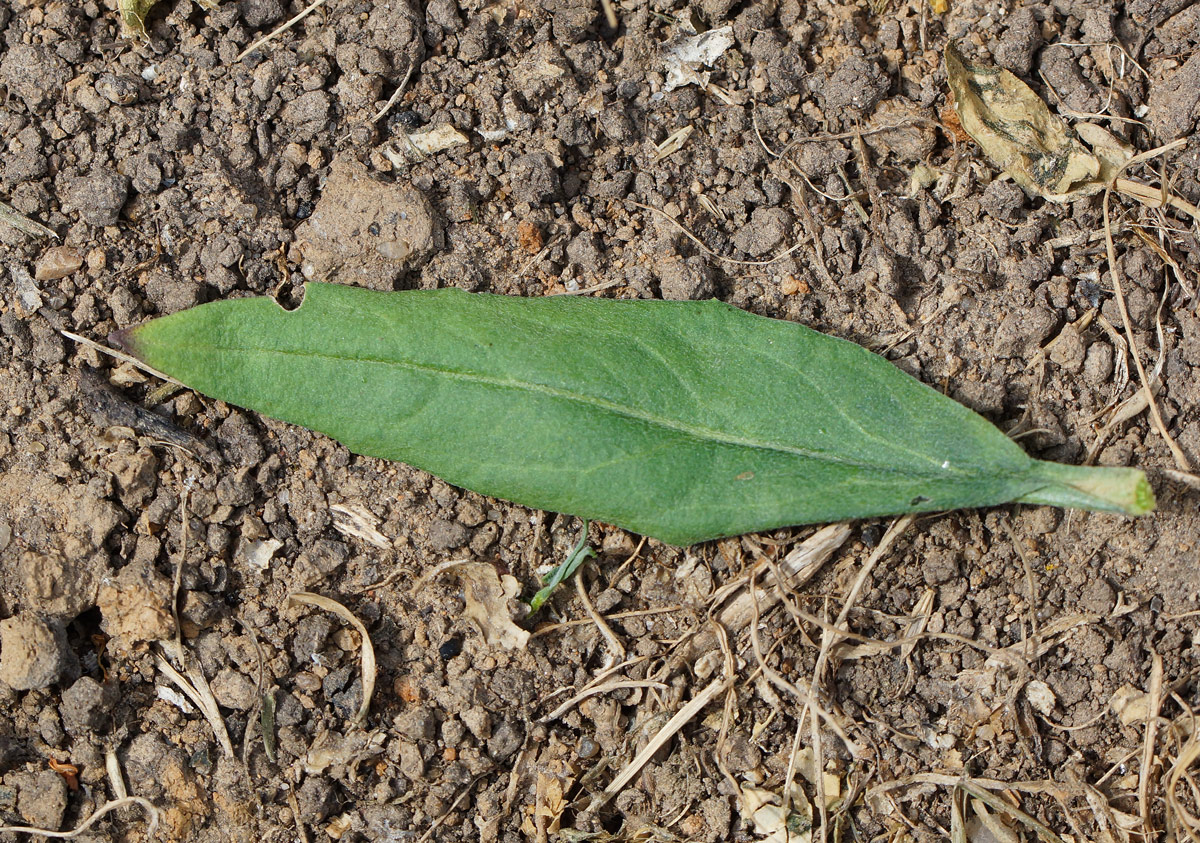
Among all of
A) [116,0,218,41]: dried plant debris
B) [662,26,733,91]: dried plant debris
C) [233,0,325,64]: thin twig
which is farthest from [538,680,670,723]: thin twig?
[116,0,218,41]: dried plant debris

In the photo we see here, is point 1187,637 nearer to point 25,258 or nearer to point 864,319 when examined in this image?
point 864,319

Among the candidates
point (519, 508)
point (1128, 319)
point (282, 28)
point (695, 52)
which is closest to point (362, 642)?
point (519, 508)

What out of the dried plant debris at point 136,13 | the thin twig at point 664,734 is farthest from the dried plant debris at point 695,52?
the thin twig at point 664,734

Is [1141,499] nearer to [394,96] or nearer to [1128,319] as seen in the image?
[1128,319]

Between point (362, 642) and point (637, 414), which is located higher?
point (637, 414)

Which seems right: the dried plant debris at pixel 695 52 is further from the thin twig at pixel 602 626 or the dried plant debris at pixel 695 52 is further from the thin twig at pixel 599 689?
the thin twig at pixel 599 689

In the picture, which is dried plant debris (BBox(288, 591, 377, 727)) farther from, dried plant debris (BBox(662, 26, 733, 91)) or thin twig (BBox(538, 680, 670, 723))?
dried plant debris (BBox(662, 26, 733, 91))

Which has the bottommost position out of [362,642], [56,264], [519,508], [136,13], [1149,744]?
[1149,744]
